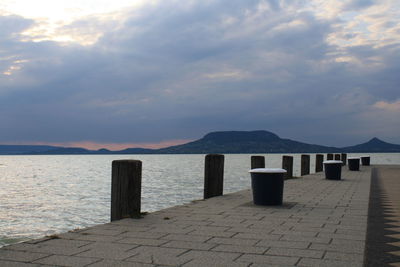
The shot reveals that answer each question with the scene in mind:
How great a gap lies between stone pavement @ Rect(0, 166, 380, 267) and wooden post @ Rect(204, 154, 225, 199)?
2.97 metres

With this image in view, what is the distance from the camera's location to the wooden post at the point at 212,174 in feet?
36.7

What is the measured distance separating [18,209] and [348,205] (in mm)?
18563

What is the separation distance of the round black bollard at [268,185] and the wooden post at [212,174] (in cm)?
208

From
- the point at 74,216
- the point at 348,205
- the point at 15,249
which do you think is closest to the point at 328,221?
the point at 348,205

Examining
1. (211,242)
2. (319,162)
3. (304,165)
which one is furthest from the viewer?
(319,162)

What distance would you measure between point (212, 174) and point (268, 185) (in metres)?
2.38

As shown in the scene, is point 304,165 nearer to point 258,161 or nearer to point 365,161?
point 258,161

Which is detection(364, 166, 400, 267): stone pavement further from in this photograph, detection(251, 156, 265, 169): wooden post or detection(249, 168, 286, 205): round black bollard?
detection(251, 156, 265, 169): wooden post

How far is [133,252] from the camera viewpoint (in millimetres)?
4777

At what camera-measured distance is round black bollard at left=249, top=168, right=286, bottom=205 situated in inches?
360

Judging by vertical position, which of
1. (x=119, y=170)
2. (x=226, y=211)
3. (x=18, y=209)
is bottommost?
(x=18, y=209)

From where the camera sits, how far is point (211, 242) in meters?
5.36

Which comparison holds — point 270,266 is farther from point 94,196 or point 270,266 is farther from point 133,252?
point 94,196

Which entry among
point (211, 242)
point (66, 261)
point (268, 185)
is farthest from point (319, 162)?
point (66, 261)
